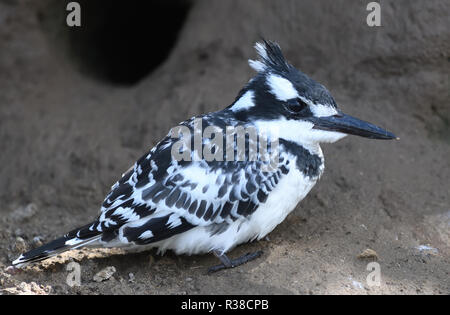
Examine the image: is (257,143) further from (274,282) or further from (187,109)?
(187,109)

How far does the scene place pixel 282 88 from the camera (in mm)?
3275

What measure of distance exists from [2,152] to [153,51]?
2.18 meters

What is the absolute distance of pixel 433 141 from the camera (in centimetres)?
423

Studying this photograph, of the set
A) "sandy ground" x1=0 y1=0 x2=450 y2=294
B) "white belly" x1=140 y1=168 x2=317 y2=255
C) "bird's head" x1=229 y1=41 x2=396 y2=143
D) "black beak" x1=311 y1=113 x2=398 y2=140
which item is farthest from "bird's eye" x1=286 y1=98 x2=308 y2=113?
"sandy ground" x1=0 y1=0 x2=450 y2=294

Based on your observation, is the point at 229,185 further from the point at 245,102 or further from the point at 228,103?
the point at 228,103

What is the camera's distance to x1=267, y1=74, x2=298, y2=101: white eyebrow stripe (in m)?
3.25

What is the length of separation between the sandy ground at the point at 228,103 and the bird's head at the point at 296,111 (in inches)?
27.6

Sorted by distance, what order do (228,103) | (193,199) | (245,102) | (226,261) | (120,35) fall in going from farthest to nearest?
1. (120,35)
2. (228,103)
3. (245,102)
4. (226,261)
5. (193,199)

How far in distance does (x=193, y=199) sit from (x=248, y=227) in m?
0.40

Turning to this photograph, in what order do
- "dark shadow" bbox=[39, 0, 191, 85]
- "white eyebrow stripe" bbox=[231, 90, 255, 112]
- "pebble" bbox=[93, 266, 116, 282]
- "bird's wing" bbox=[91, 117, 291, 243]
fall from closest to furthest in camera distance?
"bird's wing" bbox=[91, 117, 291, 243], "pebble" bbox=[93, 266, 116, 282], "white eyebrow stripe" bbox=[231, 90, 255, 112], "dark shadow" bbox=[39, 0, 191, 85]

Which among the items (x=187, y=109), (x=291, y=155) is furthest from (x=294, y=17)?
(x=291, y=155)

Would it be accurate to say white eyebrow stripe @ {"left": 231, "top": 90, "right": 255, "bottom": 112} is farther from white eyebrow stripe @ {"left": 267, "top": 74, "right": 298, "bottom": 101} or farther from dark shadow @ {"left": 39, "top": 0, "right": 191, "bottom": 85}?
dark shadow @ {"left": 39, "top": 0, "right": 191, "bottom": 85}

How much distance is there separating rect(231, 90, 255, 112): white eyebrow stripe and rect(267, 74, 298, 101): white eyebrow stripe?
0.48 ft

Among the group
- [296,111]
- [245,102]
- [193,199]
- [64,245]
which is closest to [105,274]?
[64,245]
